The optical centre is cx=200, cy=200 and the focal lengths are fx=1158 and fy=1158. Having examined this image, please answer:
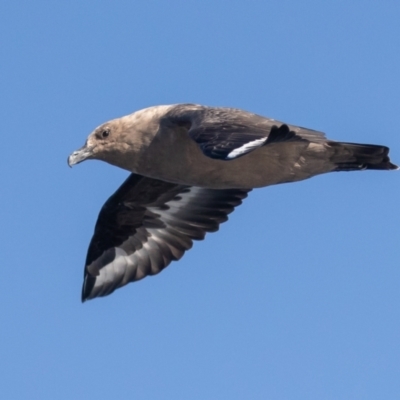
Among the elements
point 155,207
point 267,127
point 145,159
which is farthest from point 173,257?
point 267,127

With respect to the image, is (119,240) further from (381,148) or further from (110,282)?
(381,148)

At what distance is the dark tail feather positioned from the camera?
31.1 ft

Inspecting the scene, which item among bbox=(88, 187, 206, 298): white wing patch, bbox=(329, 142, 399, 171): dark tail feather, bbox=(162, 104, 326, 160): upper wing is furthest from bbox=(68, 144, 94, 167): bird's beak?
bbox=(329, 142, 399, 171): dark tail feather

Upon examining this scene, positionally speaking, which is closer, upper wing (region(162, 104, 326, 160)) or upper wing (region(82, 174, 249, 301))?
upper wing (region(162, 104, 326, 160))

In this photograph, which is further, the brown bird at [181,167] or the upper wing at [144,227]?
the upper wing at [144,227]

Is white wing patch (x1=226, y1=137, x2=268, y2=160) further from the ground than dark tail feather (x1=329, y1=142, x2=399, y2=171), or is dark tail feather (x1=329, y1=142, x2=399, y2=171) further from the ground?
dark tail feather (x1=329, y1=142, x2=399, y2=171)

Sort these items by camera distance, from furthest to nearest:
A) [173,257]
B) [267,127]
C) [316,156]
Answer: [173,257]
[316,156]
[267,127]

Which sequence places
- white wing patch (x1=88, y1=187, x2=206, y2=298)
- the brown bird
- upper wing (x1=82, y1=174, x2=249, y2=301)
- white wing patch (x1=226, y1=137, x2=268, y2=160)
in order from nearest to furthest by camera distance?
white wing patch (x1=226, y1=137, x2=268, y2=160)
the brown bird
upper wing (x1=82, y1=174, x2=249, y2=301)
white wing patch (x1=88, y1=187, x2=206, y2=298)

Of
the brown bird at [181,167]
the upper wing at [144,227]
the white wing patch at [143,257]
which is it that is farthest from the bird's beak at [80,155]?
the white wing patch at [143,257]

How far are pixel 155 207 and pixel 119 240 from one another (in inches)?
18.7

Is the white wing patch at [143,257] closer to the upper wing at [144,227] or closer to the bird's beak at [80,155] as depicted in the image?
the upper wing at [144,227]

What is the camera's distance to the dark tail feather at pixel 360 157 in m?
9.47

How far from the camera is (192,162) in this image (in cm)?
919

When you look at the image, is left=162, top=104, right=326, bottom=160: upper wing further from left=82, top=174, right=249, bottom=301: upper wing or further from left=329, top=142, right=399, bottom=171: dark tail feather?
left=82, top=174, right=249, bottom=301: upper wing
